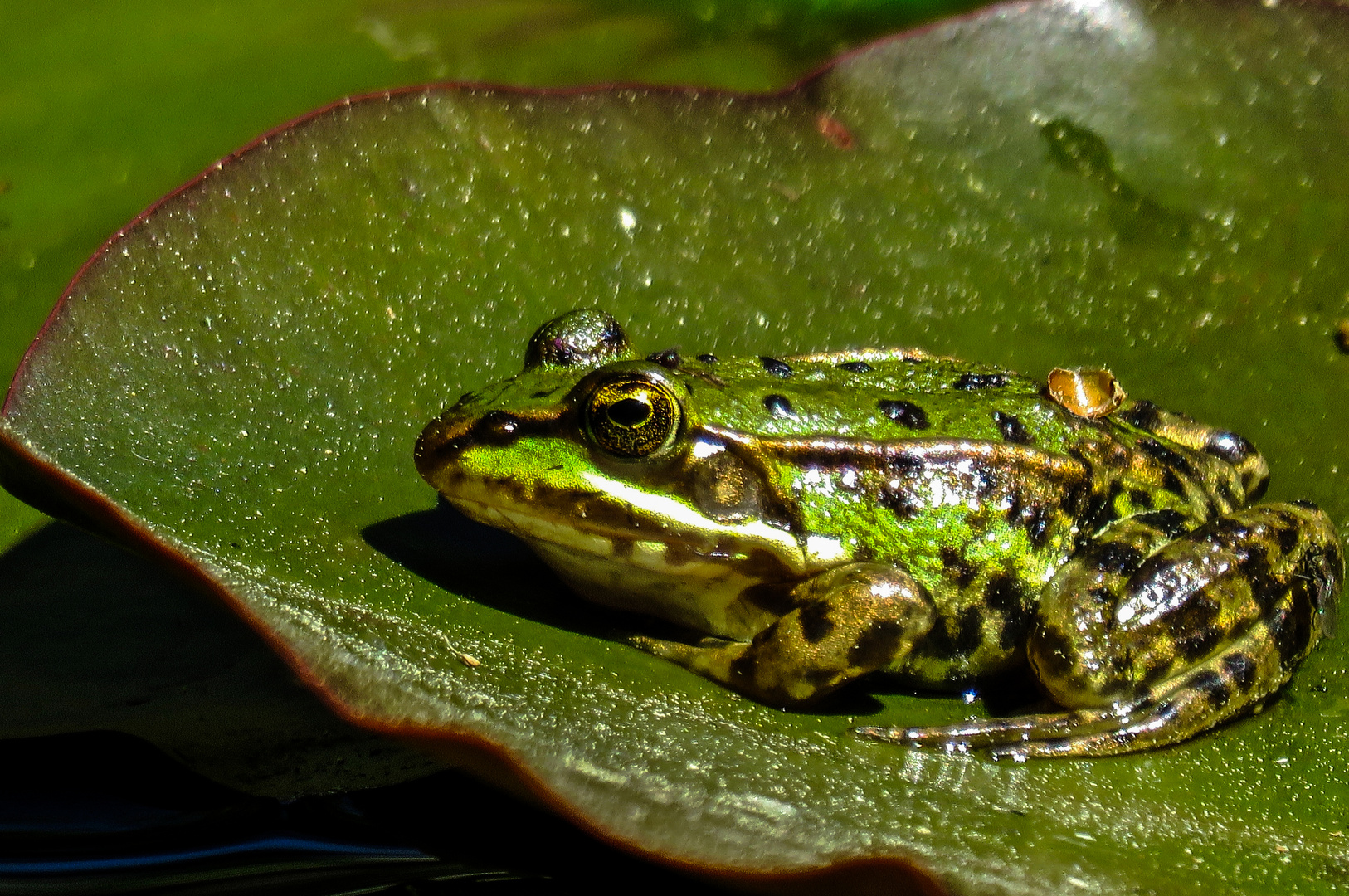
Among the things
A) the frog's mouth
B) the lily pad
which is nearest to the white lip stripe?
the frog's mouth

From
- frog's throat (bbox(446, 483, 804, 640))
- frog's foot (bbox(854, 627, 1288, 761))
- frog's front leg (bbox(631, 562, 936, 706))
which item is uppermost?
frog's throat (bbox(446, 483, 804, 640))

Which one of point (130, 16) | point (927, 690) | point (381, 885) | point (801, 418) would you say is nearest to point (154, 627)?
point (381, 885)

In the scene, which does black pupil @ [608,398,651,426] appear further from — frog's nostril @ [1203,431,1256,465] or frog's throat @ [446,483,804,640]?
frog's nostril @ [1203,431,1256,465]

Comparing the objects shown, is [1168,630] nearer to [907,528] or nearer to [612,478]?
[907,528]

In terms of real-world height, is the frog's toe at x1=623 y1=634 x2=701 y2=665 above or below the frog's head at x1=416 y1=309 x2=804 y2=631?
below

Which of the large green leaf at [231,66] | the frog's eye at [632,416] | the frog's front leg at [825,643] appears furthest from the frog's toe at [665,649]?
the large green leaf at [231,66]

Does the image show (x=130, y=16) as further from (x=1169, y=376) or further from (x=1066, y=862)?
(x=1066, y=862)

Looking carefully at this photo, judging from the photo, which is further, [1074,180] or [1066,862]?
[1074,180]
